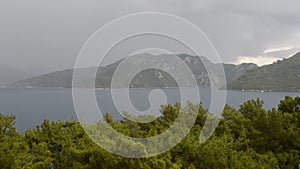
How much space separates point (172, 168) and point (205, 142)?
126 inches

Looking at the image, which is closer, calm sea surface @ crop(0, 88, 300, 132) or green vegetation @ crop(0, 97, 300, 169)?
green vegetation @ crop(0, 97, 300, 169)

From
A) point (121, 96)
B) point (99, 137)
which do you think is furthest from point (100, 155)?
point (121, 96)

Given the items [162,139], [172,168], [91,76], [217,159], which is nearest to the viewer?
[91,76]

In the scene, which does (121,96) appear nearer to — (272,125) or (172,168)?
(172,168)

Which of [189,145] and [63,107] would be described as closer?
[189,145]

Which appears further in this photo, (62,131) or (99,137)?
(62,131)

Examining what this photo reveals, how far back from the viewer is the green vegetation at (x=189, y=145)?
1271cm

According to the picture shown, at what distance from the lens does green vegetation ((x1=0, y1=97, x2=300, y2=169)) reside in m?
12.7

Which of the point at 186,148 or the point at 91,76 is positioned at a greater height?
the point at 91,76

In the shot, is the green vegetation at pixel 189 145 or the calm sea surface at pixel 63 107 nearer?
the green vegetation at pixel 189 145

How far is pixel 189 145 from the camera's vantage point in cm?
1355

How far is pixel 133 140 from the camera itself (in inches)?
461

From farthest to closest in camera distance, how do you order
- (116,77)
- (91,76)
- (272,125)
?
(272,125), (116,77), (91,76)

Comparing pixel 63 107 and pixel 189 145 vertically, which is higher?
pixel 189 145
